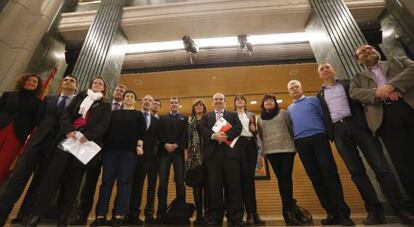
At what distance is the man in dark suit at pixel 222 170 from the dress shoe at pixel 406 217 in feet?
4.20

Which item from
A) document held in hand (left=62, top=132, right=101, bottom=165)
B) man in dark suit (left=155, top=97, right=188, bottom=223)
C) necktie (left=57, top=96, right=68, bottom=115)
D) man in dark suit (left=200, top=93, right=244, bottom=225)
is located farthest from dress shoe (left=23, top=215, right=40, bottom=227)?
man in dark suit (left=200, top=93, right=244, bottom=225)

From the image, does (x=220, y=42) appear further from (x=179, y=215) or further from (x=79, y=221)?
(x=79, y=221)

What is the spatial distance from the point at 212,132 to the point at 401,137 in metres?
1.72

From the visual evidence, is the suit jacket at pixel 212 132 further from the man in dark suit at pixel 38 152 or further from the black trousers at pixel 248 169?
the man in dark suit at pixel 38 152

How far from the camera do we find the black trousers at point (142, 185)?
8.92 ft

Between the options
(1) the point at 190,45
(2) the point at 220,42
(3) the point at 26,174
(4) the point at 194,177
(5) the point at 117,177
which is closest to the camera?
(3) the point at 26,174

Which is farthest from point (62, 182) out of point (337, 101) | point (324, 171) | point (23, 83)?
point (337, 101)

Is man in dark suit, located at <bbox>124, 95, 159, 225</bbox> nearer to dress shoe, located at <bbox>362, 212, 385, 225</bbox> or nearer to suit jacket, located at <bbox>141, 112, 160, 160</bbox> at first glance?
suit jacket, located at <bbox>141, 112, 160, 160</bbox>

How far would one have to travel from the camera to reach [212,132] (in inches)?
104

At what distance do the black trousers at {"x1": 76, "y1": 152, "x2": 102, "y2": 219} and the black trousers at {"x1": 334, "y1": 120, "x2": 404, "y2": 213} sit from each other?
245 cm

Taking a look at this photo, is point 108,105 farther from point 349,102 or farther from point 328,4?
point 328,4

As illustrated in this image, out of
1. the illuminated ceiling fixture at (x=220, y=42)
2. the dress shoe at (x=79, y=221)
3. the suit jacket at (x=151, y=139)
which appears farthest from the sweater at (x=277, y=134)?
the illuminated ceiling fixture at (x=220, y=42)

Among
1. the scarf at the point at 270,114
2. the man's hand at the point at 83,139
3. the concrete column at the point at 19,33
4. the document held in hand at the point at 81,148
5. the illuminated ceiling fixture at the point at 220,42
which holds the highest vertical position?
the illuminated ceiling fixture at the point at 220,42

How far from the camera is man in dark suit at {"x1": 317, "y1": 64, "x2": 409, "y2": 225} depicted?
206 centimetres
